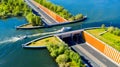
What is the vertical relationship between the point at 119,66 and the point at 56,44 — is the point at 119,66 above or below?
below

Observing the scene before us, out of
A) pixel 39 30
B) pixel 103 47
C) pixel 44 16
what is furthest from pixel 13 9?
pixel 103 47

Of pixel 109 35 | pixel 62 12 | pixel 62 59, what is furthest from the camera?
pixel 62 12

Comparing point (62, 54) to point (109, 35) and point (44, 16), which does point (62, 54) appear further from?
point (44, 16)

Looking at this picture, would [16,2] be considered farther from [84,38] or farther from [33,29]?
[84,38]

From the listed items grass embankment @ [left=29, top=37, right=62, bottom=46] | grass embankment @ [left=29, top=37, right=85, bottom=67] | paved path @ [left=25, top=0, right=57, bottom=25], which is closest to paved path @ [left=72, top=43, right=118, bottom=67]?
grass embankment @ [left=29, top=37, right=85, bottom=67]

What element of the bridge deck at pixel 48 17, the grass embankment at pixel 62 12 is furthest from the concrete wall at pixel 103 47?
the bridge deck at pixel 48 17

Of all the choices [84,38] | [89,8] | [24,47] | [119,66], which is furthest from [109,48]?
[89,8]

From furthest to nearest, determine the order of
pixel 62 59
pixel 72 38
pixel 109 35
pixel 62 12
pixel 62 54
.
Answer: pixel 62 12 < pixel 72 38 < pixel 109 35 < pixel 62 54 < pixel 62 59
